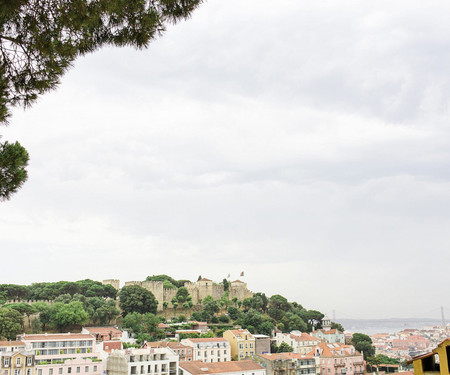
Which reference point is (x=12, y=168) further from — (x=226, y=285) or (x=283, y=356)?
(x=226, y=285)

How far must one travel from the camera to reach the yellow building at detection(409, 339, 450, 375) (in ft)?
32.5

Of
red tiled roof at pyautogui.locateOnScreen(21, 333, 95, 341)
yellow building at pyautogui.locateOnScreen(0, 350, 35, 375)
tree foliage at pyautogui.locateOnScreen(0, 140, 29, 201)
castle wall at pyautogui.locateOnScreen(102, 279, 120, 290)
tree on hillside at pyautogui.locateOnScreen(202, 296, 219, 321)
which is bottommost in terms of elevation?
yellow building at pyautogui.locateOnScreen(0, 350, 35, 375)

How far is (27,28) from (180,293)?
7478 cm

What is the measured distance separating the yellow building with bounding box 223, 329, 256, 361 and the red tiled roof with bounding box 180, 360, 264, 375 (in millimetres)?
7157

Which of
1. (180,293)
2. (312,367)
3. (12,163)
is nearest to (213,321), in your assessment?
(180,293)

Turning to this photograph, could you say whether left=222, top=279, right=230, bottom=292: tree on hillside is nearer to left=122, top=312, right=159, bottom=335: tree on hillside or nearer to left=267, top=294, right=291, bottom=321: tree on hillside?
left=267, top=294, right=291, bottom=321: tree on hillside

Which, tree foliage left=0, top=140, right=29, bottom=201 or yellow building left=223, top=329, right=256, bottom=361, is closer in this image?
tree foliage left=0, top=140, right=29, bottom=201

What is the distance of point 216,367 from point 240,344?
11.8 metres

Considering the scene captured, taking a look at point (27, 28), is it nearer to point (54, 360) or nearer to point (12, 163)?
point (12, 163)

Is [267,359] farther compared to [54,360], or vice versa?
[267,359]

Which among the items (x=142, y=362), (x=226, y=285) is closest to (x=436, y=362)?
(x=142, y=362)

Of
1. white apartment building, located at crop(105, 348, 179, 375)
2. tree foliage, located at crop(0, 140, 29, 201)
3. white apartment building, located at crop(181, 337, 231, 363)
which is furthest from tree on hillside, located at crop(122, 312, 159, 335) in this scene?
tree foliage, located at crop(0, 140, 29, 201)

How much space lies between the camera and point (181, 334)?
55469 millimetres

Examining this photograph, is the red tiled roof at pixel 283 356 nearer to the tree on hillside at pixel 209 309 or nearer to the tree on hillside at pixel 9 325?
the tree on hillside at pixel 209 309
